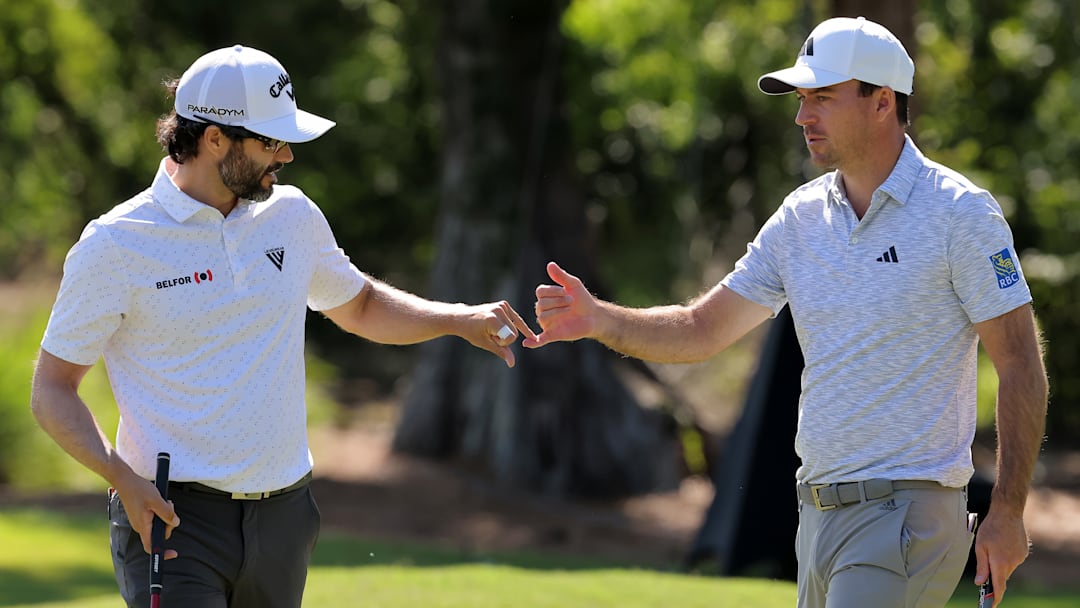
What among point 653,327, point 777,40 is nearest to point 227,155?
point 653,327

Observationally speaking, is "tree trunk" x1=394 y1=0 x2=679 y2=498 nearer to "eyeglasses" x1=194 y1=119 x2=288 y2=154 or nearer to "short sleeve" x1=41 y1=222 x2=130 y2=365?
"eyeglasses" x1=194 y1=119 x2=288 y2=154

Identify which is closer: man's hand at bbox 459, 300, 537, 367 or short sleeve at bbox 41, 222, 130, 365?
short sleeve at bbox 41, 222, 130, 365

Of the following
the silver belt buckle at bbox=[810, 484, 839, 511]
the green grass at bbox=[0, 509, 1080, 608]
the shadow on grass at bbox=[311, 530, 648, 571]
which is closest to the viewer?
the silver belt buckle at bbox=[810, 484, 839, 511]

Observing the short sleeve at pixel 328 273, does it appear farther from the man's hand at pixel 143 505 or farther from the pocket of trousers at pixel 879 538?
the pocket of trousers at pixel 879 538

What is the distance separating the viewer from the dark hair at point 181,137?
4094mm

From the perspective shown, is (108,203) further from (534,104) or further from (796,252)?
(796,252)

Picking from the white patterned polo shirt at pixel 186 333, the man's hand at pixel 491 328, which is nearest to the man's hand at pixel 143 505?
the white patterned polo shirt at pixel 186 333

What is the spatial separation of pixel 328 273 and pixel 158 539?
1014 mm

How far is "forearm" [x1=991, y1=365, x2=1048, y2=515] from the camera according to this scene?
3926 mm

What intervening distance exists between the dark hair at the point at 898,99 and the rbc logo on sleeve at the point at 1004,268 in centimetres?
58

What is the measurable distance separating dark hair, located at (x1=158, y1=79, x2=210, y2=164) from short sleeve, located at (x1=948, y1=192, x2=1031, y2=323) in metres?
2.12

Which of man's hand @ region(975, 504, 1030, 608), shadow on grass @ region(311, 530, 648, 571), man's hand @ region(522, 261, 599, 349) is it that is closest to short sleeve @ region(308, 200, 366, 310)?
man's hand @ region(522, 261, 599, 349)

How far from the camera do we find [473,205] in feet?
53.1

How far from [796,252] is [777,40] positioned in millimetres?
13820
